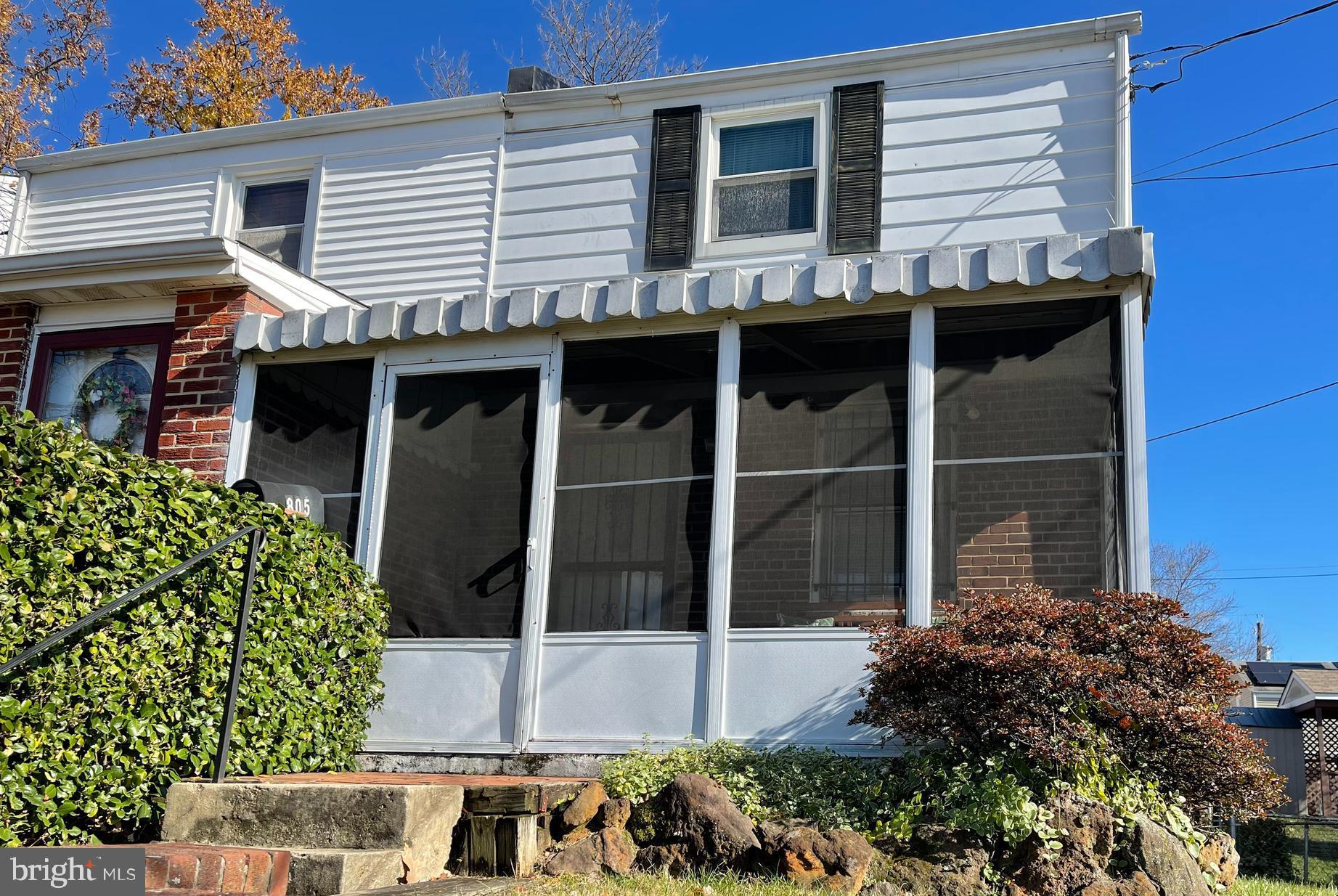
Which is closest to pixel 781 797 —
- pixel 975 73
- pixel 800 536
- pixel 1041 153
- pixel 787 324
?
pixel 800 536

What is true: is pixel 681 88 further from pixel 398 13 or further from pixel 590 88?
pixel 398 13

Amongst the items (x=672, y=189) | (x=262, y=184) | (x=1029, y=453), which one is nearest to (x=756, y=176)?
(x=672, y=189)

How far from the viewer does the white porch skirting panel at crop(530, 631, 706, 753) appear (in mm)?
6559

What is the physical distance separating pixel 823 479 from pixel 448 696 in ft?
7.99

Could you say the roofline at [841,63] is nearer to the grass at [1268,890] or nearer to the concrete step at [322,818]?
the grass at [1268,890]

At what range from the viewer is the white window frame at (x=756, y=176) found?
8945 millimetres

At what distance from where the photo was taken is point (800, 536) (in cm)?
663

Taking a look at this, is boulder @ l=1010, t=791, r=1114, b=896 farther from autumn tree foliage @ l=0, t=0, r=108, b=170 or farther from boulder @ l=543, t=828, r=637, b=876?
autumn tree foliage @ l=0, t=0, r=108, b=170

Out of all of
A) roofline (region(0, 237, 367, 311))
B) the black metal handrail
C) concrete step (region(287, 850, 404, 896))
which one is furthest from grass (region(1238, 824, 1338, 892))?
roofline (region(0, 237, 367, 311))

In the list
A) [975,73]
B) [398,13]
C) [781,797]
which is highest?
[398,13]

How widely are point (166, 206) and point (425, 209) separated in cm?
262

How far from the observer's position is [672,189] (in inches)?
366

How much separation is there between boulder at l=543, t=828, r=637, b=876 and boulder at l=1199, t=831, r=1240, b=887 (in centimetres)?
254

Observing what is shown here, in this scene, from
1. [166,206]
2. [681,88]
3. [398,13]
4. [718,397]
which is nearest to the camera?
[718,397]
